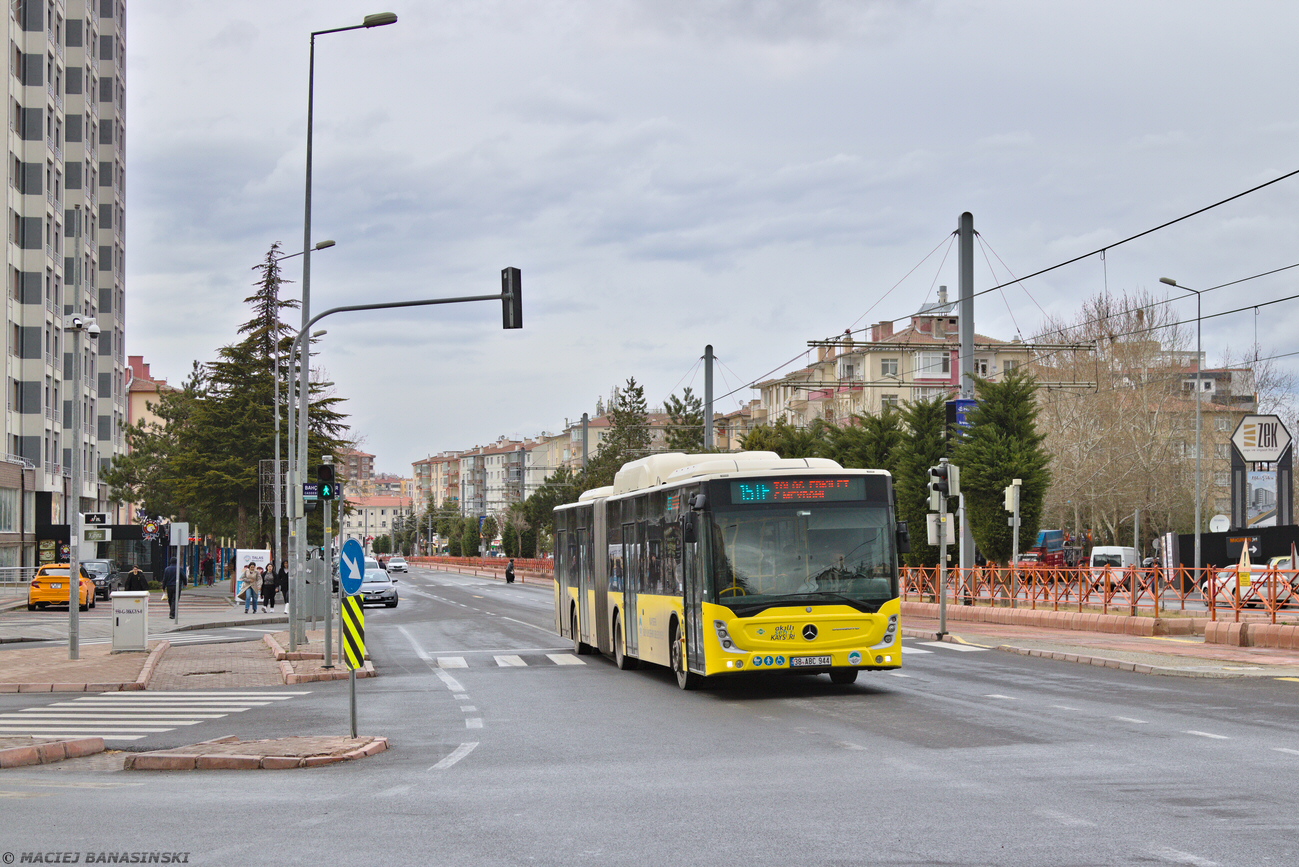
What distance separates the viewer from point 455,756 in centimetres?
1296

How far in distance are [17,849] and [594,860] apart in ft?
11.1

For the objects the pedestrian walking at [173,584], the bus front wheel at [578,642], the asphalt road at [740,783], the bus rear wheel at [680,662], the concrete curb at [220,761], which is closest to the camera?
the asphalt road at [740,783]

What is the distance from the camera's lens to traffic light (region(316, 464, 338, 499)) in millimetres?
24422

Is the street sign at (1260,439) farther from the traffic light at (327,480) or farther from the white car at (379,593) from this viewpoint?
the white car at (379,593)

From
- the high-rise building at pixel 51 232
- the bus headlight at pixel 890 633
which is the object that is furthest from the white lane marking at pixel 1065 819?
the high-rise building at pixel 51 232

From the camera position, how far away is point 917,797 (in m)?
9.89

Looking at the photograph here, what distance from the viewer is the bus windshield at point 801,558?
17.7 m

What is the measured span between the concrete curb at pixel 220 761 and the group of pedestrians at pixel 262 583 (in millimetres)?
34293

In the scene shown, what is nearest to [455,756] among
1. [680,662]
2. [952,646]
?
[680,662]

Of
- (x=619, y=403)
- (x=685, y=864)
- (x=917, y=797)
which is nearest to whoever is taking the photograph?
(x=685, y=864)

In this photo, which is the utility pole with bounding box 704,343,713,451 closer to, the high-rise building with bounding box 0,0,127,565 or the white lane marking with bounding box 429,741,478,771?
the high-rise building with bounding box 0,0,127,565

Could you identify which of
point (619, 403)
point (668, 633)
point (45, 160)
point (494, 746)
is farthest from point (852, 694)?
point (619, 403)

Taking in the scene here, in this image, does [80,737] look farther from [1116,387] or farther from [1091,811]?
[1116,387]

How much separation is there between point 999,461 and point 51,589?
31.2m
